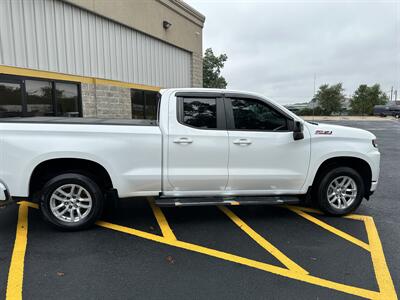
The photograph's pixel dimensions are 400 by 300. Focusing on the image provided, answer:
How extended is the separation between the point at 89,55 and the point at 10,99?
127 inches

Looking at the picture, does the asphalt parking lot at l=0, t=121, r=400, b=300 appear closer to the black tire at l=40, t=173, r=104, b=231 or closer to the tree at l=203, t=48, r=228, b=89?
the black tire at l=40, t=173, r=104, b=231

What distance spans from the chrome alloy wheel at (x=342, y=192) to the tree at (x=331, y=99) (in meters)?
62.8

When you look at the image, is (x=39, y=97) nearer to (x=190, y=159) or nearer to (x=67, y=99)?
(x=67, y=99)

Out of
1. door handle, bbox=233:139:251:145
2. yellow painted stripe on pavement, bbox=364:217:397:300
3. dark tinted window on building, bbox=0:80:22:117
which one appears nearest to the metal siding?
dark tinted window on building, bbox=0:80:22:117

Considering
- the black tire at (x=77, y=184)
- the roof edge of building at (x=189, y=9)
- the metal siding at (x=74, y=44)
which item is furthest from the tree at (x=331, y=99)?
the black tire at (x=77, y=184)

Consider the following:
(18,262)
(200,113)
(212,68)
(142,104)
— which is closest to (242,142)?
(200,113)

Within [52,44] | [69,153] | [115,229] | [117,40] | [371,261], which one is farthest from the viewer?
[117,40]

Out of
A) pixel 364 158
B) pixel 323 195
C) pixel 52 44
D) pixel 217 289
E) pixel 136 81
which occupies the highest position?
pixel 52 44

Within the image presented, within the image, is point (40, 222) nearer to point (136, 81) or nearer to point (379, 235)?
point (379, 235)

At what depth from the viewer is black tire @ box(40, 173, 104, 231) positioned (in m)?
4.16

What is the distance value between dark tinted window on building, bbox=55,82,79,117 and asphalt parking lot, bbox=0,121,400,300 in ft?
18.3

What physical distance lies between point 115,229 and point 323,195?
10.2 feet

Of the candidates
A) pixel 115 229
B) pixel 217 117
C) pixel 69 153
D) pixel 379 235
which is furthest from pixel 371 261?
pixel 69 153

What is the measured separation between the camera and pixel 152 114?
47.0ft
